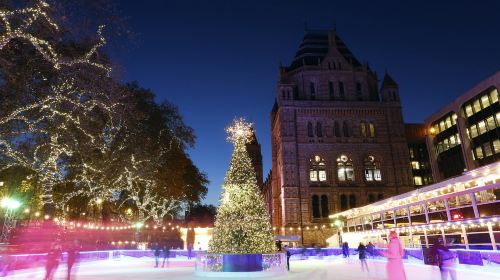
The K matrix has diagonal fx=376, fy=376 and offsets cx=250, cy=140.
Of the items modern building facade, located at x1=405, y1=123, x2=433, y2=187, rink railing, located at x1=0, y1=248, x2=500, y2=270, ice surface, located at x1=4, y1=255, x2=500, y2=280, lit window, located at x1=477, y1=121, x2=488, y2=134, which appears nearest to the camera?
ice surface, located at x1=4, y1=255, x2=500, y2=280

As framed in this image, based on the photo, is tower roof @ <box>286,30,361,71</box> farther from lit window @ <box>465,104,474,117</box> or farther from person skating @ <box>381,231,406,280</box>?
person skating @ <box>381,231,406,280</box>

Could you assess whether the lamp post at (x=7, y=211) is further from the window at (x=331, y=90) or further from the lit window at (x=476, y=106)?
the lit window at (x=476, y=106)

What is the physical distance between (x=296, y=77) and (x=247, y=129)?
133 ft

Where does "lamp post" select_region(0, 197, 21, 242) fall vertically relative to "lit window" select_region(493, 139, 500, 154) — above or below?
below

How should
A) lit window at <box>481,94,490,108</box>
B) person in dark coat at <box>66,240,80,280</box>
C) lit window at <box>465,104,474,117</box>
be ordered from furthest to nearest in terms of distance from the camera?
lit window at <box>465,104,474,117</box>, lit window at <box>481,94,490,108</box>, person in dark coat at <box>66,240,80,280</box>

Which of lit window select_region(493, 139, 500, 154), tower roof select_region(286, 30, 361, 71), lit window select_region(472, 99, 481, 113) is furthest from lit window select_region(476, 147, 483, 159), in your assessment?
tower roof select_region(286, 30, 361, 71)

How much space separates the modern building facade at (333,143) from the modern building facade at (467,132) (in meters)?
6.12

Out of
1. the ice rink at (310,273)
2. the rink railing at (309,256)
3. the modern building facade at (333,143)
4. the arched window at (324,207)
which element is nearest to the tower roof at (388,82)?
the modern building facade at (333,143)

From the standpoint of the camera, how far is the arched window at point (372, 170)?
171 ft

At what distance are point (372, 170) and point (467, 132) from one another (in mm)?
14655

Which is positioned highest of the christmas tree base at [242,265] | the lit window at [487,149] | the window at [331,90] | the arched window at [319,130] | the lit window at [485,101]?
the window at [331,90]

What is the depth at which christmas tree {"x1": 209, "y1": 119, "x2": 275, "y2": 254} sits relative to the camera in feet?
55.0

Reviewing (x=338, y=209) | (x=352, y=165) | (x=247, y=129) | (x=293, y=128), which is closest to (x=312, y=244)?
(x=338, y=209)

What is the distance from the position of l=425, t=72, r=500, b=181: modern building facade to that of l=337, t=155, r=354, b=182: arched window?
33.8 ft
